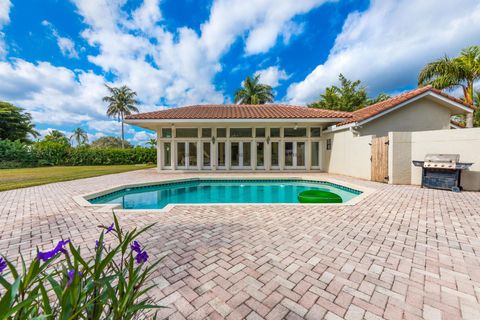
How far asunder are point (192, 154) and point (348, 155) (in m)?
10.7

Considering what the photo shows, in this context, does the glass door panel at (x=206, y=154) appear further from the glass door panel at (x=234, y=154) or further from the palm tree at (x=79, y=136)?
the palm tree at (x=79, y=136)

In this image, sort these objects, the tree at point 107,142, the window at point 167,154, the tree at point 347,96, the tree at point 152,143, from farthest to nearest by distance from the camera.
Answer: the tree at point 107,142
the tree at point 152,143
the tree at point 347,96
the window at point 167,154

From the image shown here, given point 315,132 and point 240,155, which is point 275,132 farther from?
point 240,155

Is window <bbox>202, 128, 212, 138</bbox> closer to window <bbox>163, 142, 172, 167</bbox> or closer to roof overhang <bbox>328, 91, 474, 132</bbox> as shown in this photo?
window <bbox>163, 142, 172, 167</bbox>

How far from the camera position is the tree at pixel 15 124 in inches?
1035

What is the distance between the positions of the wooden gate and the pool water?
6.14 ft

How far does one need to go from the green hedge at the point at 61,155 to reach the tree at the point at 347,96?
2543cm

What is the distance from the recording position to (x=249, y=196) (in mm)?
9352

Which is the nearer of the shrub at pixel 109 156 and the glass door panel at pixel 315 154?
the glass door panel at pixel 315 154

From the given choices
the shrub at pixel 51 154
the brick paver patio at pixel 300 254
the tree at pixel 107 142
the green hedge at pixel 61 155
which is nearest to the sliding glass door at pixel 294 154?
the brick paver patio at pixel 300 254

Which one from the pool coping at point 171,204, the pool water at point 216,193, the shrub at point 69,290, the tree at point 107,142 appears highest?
the tree at point 107,142

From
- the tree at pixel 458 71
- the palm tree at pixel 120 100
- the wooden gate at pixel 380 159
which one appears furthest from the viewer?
the palm tree at pixel 120 100

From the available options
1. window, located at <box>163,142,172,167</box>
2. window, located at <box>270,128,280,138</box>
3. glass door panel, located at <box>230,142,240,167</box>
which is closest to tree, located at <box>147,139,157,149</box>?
window, located at <box>163,142,172,167</box>

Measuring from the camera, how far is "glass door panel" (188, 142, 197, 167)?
15.1 metres
